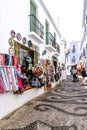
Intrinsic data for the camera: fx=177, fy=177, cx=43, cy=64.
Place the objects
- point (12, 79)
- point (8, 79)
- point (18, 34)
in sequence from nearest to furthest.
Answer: point (8, 79) < point (12, 79) < point (18, 34)

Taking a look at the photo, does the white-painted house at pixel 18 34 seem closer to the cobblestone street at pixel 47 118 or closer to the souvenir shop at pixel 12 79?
the souvenir shop at pixel 12 79

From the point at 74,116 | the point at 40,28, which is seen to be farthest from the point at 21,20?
the point at 74,116

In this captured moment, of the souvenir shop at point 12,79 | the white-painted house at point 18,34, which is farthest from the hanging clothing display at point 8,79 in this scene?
the white-painted house at point 18,34

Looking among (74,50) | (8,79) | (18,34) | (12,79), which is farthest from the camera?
(74,50)

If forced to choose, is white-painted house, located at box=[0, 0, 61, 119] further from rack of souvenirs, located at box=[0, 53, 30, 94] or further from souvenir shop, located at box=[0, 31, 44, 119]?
rack of souvenirs, located at box=[0, 53, 30, 94]

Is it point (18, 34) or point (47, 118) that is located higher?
point (18, 34)

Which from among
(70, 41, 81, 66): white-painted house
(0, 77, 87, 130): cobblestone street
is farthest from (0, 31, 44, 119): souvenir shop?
(70, 41, 81, 66): white-painted house

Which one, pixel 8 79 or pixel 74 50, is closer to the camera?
pixel 8 79

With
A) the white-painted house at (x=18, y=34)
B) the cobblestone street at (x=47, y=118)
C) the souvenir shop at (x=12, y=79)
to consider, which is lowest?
the cobblestone street at (x=47, y=118)

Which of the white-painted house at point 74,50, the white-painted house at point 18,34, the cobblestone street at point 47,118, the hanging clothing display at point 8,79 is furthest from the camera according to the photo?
the white-painted house at point 74,50

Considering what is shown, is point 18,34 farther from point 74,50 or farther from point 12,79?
point 74,50

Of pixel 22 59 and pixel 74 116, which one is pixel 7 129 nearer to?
pixel 74 116

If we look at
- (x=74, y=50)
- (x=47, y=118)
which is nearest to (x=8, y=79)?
(x=47, y=118)

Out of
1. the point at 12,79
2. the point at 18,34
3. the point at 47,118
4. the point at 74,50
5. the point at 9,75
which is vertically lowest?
the point at 47,118
